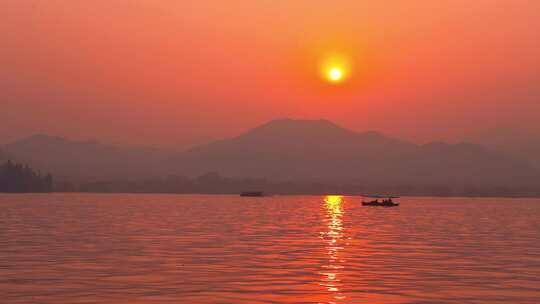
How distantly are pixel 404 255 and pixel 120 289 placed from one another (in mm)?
29351

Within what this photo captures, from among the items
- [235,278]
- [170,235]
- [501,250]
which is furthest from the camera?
[170,235]

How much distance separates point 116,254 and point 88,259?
4.23 m

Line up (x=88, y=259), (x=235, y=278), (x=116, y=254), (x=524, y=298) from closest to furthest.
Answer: (x=524, y=298) < (x=235, y=278) < (x=88, y=259) < (x=116, y=254)

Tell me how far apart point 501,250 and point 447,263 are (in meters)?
15.4

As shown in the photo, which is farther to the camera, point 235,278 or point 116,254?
point 116,254

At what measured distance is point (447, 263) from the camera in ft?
181

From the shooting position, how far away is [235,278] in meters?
44.3

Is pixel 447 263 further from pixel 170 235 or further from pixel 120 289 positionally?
pixel 170 235

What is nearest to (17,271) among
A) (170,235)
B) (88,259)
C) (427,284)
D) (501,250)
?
(88,259)

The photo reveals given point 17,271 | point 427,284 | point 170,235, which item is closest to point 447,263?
point 427,284

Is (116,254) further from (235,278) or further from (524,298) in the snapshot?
(524,298)

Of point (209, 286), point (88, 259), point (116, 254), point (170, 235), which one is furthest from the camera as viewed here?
point (170, 235)

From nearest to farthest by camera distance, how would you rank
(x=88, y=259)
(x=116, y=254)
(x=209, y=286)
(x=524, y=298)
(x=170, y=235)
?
(x=524, y=298), (x=209, y=286), (x=88, y=259), (x=116, y=254), (x=170, y=235)

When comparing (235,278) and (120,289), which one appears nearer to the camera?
(120,289)
